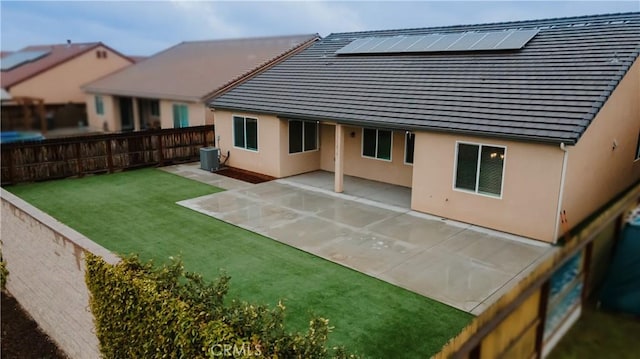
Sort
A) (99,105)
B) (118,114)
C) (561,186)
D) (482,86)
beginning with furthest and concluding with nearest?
(99,105) → (118,114) → (482,86) → (561,186)

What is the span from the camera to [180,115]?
2197cm

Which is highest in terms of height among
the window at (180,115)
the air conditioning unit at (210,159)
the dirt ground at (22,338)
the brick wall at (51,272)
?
the window at (180,115)

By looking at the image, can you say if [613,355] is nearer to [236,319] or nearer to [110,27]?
[236,319]

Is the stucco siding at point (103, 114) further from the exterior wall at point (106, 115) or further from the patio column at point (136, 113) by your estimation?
the patio column at point (136, 113)

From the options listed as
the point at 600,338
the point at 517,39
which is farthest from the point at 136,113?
the point at 600,338

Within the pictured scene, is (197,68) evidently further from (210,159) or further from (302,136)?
(302,136)

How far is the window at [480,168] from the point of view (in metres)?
10.5

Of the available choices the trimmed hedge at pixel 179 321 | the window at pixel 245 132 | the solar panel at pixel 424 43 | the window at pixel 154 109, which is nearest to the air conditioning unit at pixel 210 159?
the window at pixel 245 132

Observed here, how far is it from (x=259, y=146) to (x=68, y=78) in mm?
20314

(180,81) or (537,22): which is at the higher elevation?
(537,22)

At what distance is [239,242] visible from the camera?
32.7ft

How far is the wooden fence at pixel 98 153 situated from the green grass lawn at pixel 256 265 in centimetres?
60

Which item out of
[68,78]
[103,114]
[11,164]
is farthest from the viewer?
[68,78]

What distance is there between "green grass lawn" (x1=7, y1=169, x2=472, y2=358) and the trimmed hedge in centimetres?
103
